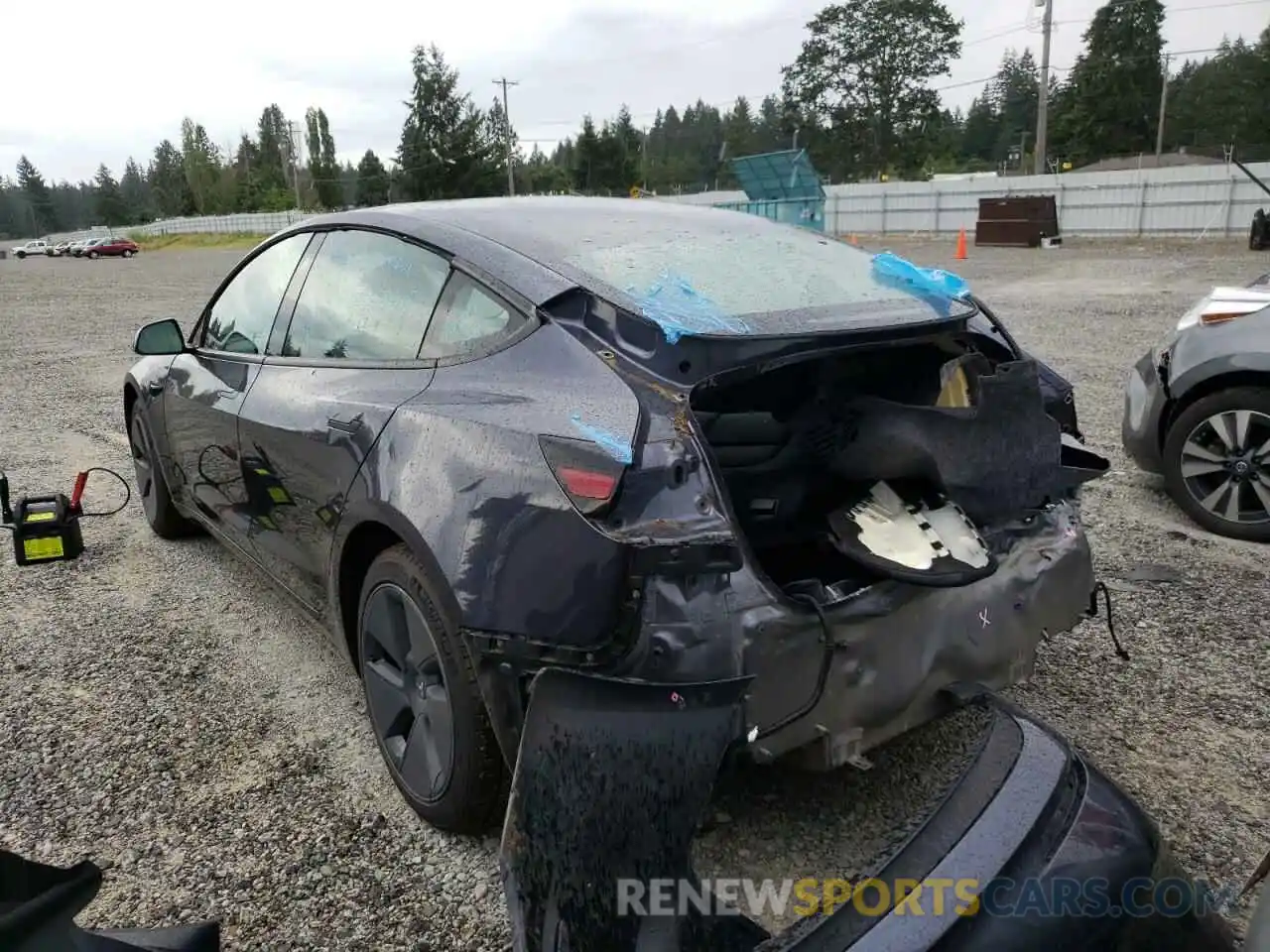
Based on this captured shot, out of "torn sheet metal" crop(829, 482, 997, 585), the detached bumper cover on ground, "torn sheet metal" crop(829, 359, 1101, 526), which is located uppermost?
"torn sheet metal" crop(829, 359, 1101, 526)

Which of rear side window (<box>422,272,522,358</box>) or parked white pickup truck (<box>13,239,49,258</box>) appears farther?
parked white pickup truck (<box>13,239,49,258</box>)

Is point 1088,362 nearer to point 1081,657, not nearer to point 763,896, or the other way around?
point 1081,657

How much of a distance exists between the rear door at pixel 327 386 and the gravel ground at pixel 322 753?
51 centimetres

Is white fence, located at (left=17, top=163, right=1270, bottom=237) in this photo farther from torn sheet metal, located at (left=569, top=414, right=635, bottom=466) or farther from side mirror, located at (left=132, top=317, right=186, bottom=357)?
torn sheet metal, located at (left=569, top=414, right=635, bottom=466)

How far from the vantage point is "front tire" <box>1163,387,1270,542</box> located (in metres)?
4.19

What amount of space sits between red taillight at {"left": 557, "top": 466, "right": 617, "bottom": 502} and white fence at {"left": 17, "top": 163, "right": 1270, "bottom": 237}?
1873cm

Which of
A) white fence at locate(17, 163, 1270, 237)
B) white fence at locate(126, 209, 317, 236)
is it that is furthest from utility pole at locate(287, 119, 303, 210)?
white fence at locate(17, 163, 1270, 237)

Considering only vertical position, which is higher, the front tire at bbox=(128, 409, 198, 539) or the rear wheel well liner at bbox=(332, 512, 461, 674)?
the rear wheel well liner at bbox=(332, 512, 461, 674)

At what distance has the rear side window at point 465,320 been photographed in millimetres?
2336

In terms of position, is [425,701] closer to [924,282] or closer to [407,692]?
[407,692]

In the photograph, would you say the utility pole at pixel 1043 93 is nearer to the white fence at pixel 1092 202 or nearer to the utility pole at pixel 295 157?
the white fence at pixel 1092 202

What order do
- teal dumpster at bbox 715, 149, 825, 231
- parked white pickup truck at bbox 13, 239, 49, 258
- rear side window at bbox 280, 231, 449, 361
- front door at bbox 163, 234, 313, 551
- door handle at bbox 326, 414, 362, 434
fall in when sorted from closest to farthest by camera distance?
door handle at bbox 326, 414, 362, 434 → rear side window at bbox 280, 231, 449, 361 → front door at bbox 163, 234, 313, 551 → teal dumpster at bbox 715, 149, 825, 231 → parked white pickup truck at bbox 13, 239, 49, 258

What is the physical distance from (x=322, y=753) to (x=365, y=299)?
4.50ft

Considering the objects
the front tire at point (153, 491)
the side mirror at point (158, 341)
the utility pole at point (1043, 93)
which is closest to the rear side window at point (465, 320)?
the side mirror at point (158, 341)
